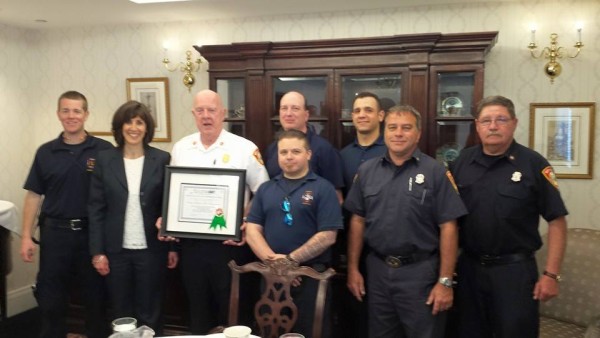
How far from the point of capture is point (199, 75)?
4504mm

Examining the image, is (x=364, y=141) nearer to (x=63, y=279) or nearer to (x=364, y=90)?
(x=364, y=90)

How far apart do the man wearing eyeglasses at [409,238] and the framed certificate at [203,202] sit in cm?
66

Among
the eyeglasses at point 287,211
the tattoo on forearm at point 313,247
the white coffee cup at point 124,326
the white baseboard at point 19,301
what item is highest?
the eyeglasses at point 287,211

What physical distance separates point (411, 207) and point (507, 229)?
1.56 ft

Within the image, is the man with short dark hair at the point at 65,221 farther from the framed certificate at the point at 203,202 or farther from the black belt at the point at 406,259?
the black belt at the point at 406,259

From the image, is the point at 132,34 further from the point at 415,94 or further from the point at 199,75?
the point at 415,94

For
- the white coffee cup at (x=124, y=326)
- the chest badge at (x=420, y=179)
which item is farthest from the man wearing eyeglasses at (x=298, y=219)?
the white coffee cup at (x=124, y=326)

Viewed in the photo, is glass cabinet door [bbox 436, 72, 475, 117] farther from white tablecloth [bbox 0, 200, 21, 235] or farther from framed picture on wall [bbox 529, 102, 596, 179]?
white tablecloth [bbox 0, 200, 21, 235]

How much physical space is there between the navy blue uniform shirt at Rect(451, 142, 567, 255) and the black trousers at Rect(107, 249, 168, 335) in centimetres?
161

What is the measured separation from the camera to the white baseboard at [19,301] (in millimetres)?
4328

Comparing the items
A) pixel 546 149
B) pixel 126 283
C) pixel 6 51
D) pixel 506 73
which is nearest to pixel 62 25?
pixel 6 51

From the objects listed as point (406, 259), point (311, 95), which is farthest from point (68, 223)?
point (311, 95)

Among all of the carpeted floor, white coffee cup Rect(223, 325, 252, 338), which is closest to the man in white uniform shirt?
white coffee cup Rect(223, 325, 252, 338)

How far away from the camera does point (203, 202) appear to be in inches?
99.5
